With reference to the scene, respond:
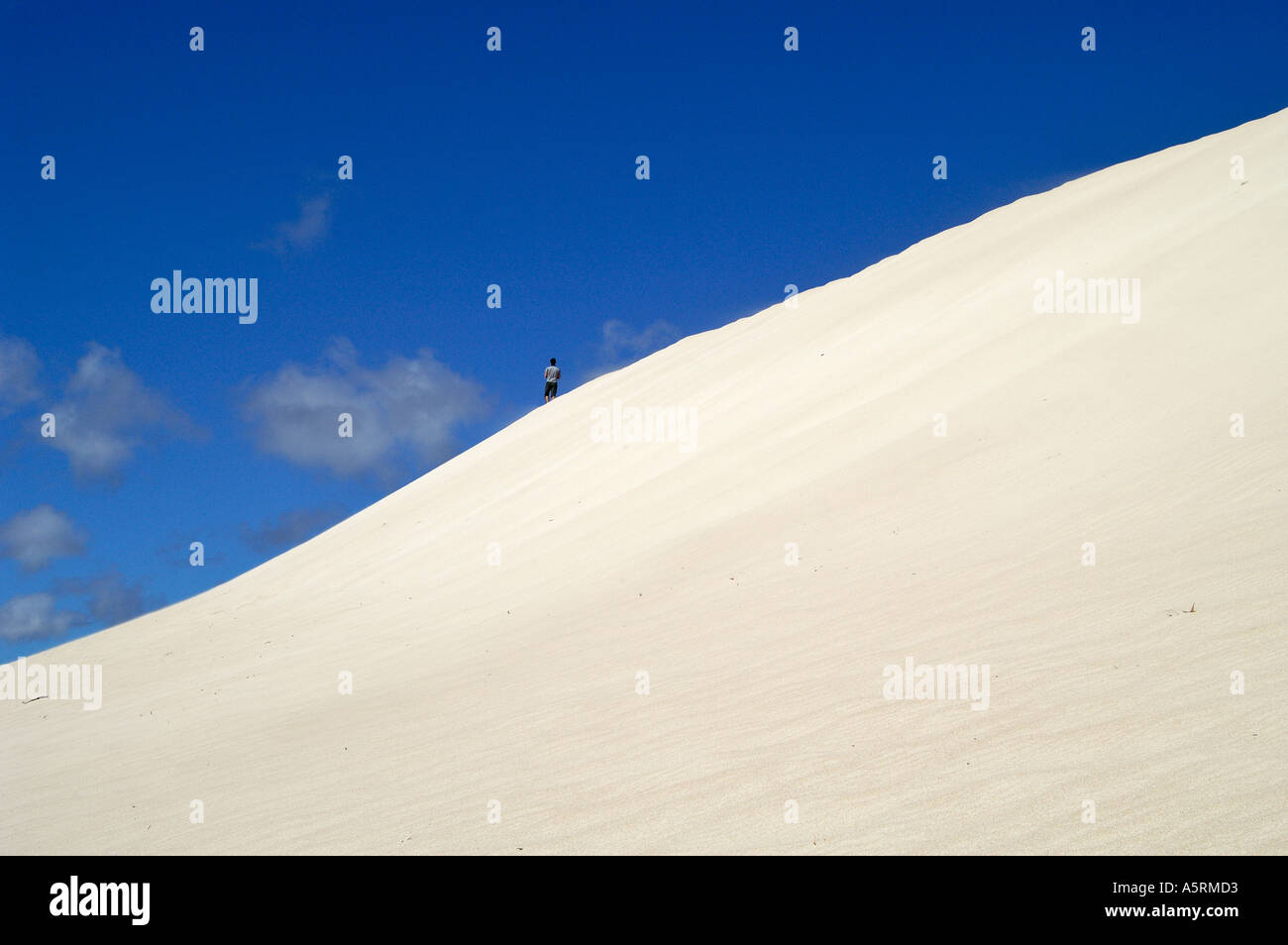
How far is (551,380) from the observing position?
2719cm

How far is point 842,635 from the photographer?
303 inches

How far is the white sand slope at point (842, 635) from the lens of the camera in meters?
5.35

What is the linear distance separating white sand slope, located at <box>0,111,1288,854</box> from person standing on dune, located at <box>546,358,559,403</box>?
10.1 m

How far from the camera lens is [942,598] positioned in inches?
310

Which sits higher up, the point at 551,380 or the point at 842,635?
the point at 551,380

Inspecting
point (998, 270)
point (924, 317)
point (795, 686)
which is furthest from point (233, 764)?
point (998, 270)

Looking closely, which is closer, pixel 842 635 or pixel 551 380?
pixel 842 635

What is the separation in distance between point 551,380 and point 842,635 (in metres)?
20.2

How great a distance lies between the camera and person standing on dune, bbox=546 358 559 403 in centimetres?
2703

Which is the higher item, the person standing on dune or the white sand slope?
the person standing on dune

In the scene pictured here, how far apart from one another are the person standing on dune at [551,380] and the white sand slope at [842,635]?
10079 millimetres

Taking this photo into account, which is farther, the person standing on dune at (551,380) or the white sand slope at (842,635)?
the person standing on dune at (551,380)
